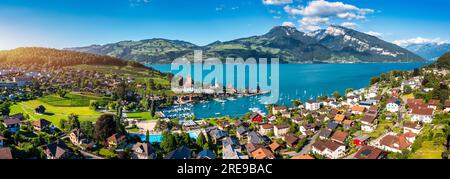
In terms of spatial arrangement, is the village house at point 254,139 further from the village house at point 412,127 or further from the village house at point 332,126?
the village house at point 412,127

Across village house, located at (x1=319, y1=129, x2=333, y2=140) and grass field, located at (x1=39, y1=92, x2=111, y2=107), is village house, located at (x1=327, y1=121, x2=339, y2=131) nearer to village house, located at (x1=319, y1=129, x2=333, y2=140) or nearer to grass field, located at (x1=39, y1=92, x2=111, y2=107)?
village house, located at (x1=319, y1=129, x2=333, y2=140)

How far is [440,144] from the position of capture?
28.8 feet

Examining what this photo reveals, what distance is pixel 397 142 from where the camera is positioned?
958 cm

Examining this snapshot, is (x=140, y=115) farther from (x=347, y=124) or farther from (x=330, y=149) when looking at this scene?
(x=330, y=149)

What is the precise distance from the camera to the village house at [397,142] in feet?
30.9

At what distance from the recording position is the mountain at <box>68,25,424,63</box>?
3585 inches

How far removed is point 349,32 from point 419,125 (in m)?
122

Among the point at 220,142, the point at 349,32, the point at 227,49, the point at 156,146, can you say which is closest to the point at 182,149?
the point at 156,146

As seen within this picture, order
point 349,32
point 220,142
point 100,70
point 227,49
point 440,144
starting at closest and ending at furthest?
point 440,144, point 220,142, point 100,70, point 227,49, point 349,32

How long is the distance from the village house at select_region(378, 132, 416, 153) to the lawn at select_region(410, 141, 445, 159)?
0.48 metres

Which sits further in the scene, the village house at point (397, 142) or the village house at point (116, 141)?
the village house at point (116, 141)

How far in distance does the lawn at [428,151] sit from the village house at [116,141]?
839 cm

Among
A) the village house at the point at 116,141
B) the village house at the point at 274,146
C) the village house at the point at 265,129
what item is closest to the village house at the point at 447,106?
the village house at the point at 265,129
